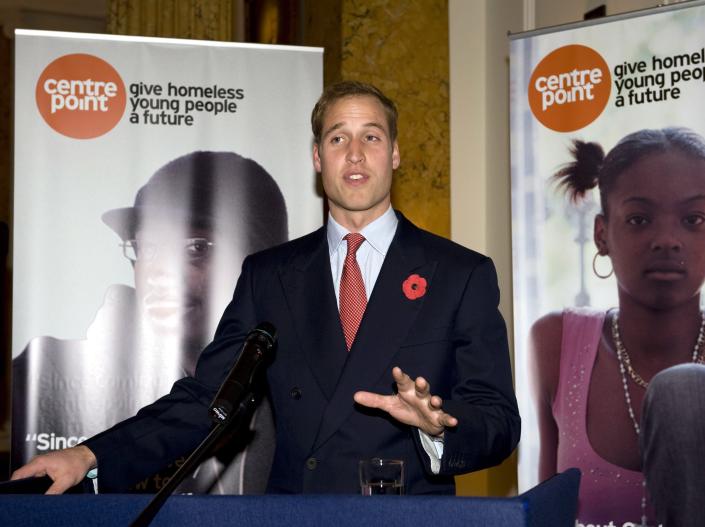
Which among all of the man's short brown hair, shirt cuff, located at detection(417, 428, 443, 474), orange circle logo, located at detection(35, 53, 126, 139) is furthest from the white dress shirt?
orange circle logo, located at detection(35, 53, 126, 139)

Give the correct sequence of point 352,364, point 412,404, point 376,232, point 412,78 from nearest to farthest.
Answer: point 412,404 < point 352,364 < point 376,232 < point 412,78

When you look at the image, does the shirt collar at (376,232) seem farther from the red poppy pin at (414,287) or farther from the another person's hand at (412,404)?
the another person's hand at (412,404)

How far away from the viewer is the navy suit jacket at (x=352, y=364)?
6.82ft

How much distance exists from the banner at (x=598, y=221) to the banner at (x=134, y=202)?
2.94 ft

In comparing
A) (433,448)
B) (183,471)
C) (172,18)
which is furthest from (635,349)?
(172,18)

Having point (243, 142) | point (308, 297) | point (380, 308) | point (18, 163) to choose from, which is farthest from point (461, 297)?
point (18, 163)

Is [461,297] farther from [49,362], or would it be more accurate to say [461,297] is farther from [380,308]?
[49,362]

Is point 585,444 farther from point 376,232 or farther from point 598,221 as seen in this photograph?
point 376,232

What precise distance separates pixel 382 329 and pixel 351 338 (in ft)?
0.33

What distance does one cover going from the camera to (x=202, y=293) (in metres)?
3.70

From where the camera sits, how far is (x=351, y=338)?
89.4 inches

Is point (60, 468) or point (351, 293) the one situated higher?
point (351, 293)

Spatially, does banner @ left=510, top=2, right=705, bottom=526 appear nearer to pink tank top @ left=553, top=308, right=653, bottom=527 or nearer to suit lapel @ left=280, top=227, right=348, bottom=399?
pink tank top @ left=553, top=308, right=653, bottom=527

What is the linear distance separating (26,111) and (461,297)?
7.17 feet
